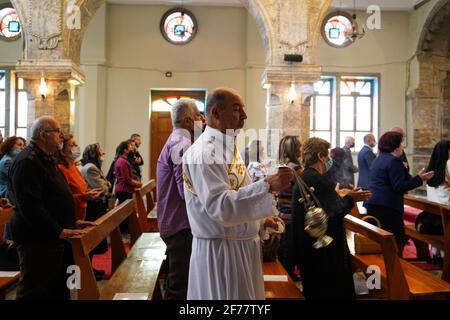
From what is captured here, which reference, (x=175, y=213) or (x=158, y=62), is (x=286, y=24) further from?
(x=175, y=213)

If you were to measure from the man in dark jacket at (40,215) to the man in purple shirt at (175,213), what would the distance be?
55 centimetres

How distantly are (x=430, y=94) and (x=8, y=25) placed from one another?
1092 centimetres

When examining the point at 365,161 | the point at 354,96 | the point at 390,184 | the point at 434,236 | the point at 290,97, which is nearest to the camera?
the point at 390,184

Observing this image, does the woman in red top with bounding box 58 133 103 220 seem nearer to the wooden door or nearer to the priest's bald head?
the priest's bald head

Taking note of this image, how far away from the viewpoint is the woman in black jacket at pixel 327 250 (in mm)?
2650

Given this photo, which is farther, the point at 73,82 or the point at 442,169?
the point at 73,82

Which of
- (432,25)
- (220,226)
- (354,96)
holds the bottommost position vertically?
(220,226)

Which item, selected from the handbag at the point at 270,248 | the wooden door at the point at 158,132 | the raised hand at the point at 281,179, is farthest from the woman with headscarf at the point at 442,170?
the wooden door at the point at 158,132

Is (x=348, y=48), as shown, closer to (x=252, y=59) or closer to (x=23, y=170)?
(x=252, y=59)

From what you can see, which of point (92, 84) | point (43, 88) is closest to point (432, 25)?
point (92, 84)

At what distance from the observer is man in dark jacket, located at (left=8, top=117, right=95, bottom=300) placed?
2.74 metres

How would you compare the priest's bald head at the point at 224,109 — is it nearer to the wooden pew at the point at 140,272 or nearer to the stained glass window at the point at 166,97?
the wooden pew at the point at 140,272

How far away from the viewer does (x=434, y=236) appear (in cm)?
462

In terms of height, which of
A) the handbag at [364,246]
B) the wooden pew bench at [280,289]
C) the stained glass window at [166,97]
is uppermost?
the stained glass window at [166,97]
